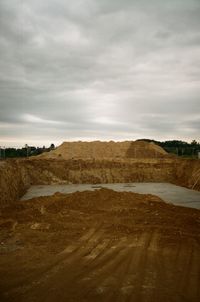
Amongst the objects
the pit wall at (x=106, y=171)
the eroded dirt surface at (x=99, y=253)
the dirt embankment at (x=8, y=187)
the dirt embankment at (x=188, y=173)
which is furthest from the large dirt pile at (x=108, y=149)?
the eroded dirt surface at (x=99, y=253)

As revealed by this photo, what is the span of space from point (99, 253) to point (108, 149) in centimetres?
3965

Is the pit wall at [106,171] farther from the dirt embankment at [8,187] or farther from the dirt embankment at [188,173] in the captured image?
the dirt embankment at [8,187]

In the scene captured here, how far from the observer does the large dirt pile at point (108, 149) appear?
4559 centimetres

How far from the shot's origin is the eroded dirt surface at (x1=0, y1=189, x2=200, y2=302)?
19.1 ft

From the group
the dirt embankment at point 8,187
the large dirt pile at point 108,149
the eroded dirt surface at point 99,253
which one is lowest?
the eroded dirt surface at point 99,253

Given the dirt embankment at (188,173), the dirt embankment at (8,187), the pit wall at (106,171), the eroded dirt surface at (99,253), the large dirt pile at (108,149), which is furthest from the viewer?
the large dirt pile at (108,149)

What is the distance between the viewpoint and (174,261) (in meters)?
7.54

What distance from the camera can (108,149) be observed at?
156 ft

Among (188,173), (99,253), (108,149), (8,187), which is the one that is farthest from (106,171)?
(99,253)

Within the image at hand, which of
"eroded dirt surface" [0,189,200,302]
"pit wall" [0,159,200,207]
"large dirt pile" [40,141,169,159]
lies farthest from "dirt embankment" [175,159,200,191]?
"large dirt pile" [40,141,169,159]

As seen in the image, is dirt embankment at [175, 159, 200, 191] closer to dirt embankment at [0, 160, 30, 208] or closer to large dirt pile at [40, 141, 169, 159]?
dirt embankment at [0, 160, 30, 208]

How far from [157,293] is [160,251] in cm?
263

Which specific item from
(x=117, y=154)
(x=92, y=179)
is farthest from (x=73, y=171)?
(x=117, y=154)

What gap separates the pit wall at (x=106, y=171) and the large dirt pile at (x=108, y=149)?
11.8 metres
